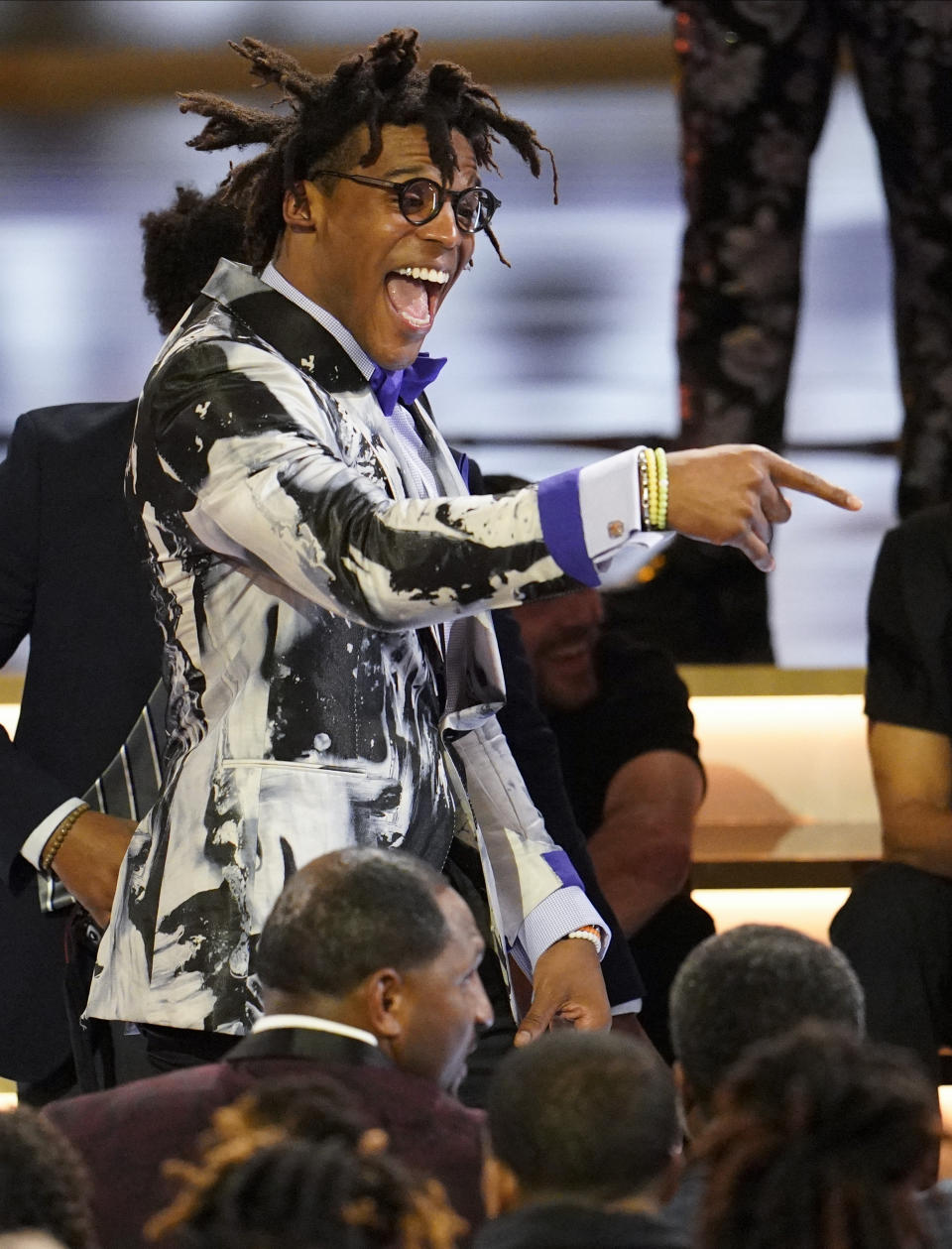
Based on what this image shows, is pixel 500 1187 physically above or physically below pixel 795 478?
below

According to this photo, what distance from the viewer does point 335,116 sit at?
1.59 m

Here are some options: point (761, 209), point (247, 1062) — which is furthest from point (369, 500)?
point (761, 209)

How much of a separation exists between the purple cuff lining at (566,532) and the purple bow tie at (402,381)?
352 mm

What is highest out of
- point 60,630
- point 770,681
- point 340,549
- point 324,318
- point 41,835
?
point 324,318

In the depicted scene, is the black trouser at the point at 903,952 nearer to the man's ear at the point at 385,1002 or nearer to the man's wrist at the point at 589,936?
the man's wrist at the point at 589,936

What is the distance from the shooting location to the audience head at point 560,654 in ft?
8.58

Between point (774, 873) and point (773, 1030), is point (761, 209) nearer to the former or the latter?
point (774, 873)

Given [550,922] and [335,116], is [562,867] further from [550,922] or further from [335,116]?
[335,116]

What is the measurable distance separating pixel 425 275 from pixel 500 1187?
770 mm

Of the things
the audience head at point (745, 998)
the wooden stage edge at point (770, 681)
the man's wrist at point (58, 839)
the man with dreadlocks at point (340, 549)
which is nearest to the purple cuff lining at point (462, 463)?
the man with dreadlocks at point (340, 549)

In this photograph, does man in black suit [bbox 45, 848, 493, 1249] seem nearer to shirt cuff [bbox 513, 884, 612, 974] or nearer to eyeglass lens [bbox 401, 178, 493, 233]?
shirt cuff [bbox 513, 884, 612, 974]

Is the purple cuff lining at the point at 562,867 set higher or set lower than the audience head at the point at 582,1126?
lower

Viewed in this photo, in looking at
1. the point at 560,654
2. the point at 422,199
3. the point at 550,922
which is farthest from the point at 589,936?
the point at 560,654

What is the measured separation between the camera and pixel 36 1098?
6.49 feet
